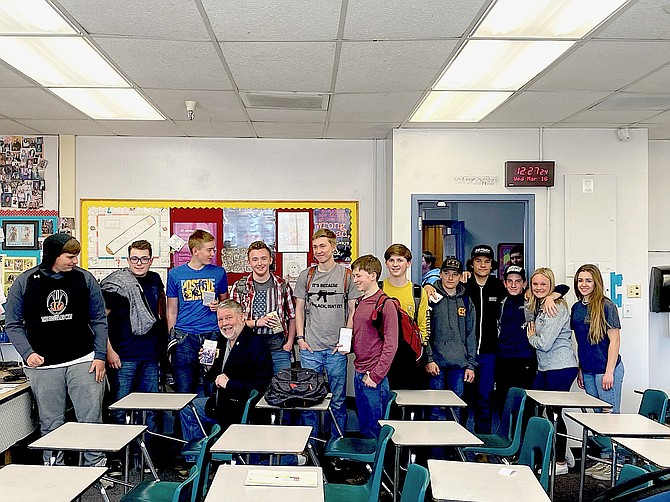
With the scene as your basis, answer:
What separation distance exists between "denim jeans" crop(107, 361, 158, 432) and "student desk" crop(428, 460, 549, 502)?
2769 mm

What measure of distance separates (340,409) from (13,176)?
376 centimetres

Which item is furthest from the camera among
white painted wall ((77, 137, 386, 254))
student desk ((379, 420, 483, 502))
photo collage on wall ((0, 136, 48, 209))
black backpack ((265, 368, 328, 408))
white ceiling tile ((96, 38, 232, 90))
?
white painted wall ((77, 137, 386, 254))

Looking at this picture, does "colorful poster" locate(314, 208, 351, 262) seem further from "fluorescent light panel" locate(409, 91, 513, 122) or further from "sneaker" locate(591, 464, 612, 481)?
"sneaker" locate(591, 464, 612, 481)

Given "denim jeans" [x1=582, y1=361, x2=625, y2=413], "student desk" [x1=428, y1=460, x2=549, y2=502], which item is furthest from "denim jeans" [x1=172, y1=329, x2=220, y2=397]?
"denim jeans" [x1=582, y1=361, x2=625, y2=413]

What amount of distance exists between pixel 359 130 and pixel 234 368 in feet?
8.22

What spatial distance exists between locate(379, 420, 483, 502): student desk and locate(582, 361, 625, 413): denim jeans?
1755mm

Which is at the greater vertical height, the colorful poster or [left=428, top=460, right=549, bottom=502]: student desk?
the colorful poster

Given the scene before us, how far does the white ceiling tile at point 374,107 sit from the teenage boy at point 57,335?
215 cm

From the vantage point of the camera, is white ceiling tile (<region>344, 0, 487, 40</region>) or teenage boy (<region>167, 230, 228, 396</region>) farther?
teenage boy (<region>167, 230, 228, 396</region>)

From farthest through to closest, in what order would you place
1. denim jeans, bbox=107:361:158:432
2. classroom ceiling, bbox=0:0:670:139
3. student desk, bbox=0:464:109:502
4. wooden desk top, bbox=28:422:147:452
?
denim jeans, bbox=107:361:158:432 < wooden desk top, bbox=28:422:147:452 < classroom ceiling, bbox=0:0:670:139 < student desk, bbox=0:464:109:502

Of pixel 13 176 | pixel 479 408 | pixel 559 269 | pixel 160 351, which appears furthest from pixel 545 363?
pixel 13 176

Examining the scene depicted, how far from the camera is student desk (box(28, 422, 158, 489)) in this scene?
127 inches

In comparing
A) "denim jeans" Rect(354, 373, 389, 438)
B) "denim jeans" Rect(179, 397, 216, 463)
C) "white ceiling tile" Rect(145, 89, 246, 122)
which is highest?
"white ceiling tile" Rect(145, 89, 246, 122)

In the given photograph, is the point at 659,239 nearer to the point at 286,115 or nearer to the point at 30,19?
the point at 286,115
